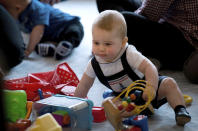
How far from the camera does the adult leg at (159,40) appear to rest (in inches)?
67.6

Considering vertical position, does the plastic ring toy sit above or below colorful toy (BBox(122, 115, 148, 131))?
below

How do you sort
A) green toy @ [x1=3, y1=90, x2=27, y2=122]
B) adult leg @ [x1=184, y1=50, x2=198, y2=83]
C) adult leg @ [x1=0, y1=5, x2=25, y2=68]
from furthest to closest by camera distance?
1. adult leg @ [x1=0, y1=5, x2=25, y2=68]
2. adult leg @ [x1=184, y1=50, x2=198, y2=83]
3. green toy @ [x1=3, y1=90, x2=27, y2=122]

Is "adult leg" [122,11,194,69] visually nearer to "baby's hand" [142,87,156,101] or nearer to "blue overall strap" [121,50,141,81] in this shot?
"blue overall strap" [121,50,141,81]

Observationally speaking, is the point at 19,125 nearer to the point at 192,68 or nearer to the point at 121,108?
the point at 121,108

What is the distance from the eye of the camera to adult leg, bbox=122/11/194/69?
1716 mm

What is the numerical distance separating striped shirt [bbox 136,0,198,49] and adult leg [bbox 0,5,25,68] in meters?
0.71

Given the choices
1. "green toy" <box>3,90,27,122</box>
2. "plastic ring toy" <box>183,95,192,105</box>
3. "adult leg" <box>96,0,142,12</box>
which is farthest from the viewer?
"adult leg" <box>96,0,142,12</box>

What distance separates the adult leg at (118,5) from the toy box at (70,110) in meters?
0.85

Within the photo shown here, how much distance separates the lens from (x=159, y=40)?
68.8 inches

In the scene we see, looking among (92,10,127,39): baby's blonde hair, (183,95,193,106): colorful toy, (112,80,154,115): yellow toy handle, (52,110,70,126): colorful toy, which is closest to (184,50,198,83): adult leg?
(183,95,193,106): colorful toy

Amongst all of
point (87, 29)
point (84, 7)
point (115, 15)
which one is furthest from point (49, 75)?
point (84, 7)

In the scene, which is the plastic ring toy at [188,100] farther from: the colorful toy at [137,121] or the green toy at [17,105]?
the green toy at [17,105]

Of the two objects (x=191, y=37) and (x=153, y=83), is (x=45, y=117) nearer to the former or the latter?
(x=153, y=83)

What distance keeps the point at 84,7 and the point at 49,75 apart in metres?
2.05
